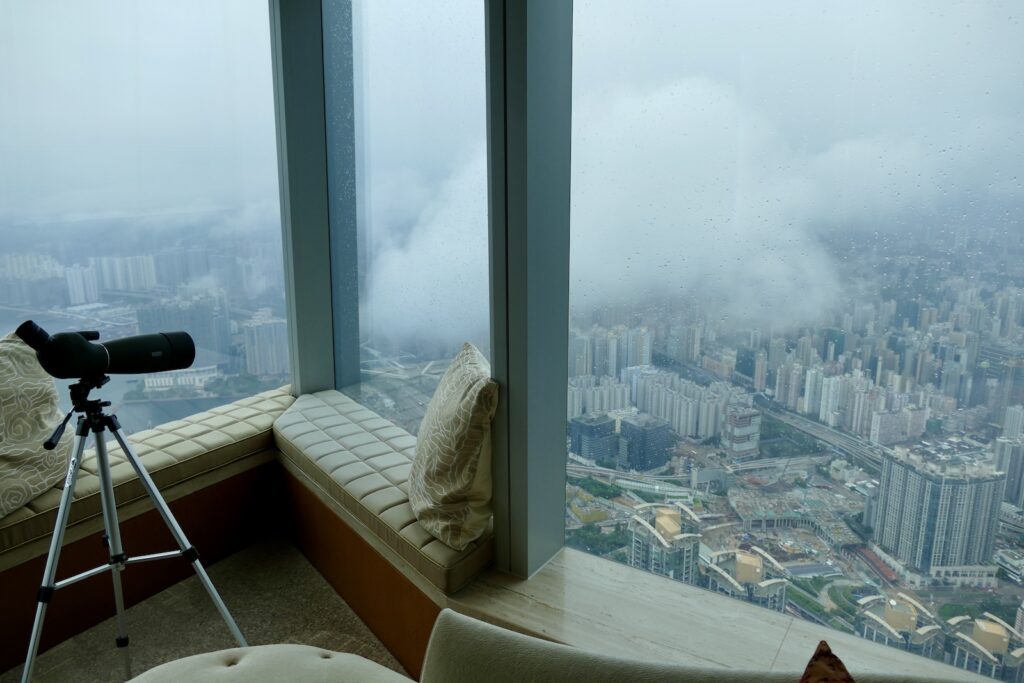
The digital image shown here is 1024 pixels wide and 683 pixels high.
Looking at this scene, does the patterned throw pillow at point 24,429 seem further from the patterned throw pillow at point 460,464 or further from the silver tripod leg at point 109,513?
the patterned throw pillow at point 460,464

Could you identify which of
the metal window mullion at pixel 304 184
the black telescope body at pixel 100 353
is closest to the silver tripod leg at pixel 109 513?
the black telescope body at pixel 100 353

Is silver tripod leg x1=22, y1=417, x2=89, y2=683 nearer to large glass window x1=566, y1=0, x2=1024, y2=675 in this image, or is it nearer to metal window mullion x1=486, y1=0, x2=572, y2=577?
metal window mullion x1=486, y1=0, x2=572, y2=577

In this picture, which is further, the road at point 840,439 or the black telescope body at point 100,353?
the black telescope body at point 100,353

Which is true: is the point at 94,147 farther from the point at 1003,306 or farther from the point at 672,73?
the point at 1003,306

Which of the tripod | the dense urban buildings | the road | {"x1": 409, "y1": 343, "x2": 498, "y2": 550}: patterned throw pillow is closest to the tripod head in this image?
the tripod

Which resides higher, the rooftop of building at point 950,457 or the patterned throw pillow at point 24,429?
the rooftop of building at point 950,457

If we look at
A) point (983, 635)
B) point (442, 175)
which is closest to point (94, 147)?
point (442, 175)

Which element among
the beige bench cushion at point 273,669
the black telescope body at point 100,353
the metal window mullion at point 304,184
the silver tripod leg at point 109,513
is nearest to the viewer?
the beige bench cushion at point 273,669
